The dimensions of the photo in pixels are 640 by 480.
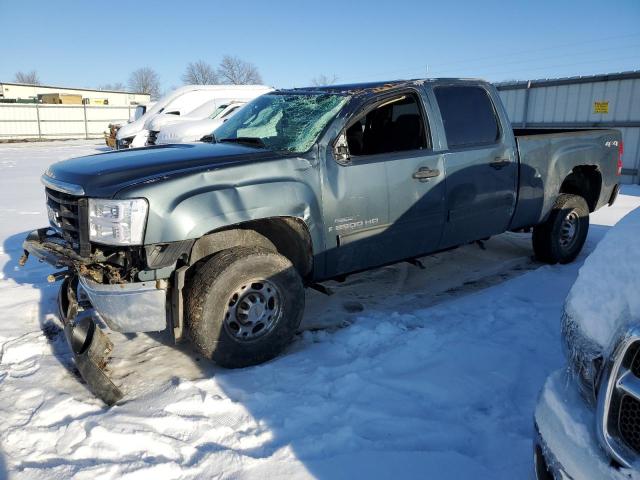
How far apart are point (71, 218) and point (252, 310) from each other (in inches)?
50.8

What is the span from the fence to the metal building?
2826 cm

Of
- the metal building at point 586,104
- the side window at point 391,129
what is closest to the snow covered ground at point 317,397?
the side window at point 391,129

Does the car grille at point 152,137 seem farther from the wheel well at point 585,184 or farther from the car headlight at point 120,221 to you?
the car headlight at point 120,221

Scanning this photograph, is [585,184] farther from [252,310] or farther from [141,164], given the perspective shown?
Answer: [141,164]

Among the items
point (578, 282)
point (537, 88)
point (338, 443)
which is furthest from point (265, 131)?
point (537, 88)

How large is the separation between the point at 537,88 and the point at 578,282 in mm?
14069

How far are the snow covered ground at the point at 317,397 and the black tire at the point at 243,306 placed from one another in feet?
0.46

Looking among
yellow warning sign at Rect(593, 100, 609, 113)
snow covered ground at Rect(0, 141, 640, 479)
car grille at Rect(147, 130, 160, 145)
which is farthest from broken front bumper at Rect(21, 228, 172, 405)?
yellow warning sign at Rect(593, 100, 609, 113)

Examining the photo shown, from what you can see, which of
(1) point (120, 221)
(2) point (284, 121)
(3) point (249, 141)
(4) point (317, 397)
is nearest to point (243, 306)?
(4) point (317, 397)

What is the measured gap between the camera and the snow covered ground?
8.18ft

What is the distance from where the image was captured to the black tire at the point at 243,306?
10.5 feet

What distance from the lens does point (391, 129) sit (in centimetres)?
445

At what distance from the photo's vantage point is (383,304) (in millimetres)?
4547

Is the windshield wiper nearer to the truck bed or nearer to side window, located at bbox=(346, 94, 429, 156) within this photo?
side window, located at bbox=(346, 94, 429, 156)
